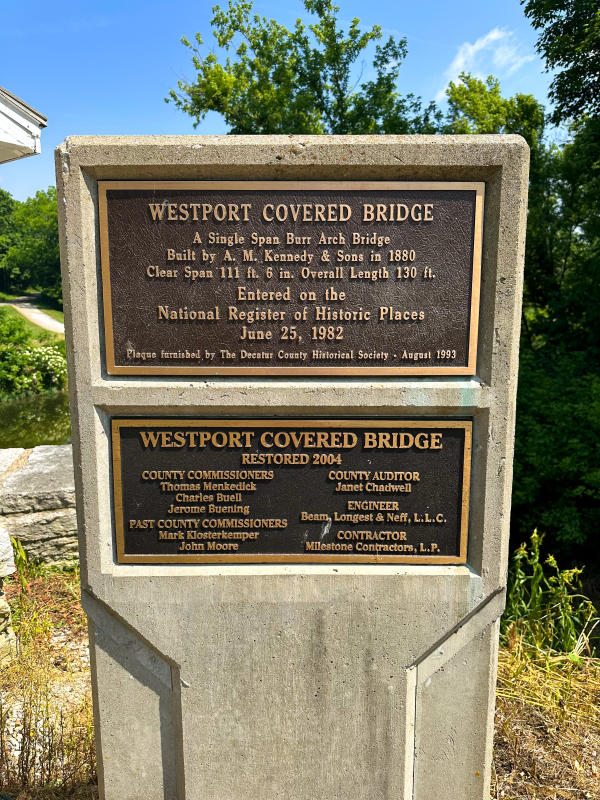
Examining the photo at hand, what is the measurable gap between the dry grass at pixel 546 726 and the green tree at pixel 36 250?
185ft

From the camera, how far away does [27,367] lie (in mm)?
18188

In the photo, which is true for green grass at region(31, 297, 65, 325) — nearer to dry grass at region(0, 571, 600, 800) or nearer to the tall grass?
the tall grass

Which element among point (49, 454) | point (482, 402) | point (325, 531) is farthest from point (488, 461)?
point (49, 454)

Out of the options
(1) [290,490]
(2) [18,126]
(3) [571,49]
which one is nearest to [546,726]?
(1) [290,490]

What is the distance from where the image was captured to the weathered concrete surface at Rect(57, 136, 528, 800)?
235cm

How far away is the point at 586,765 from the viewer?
2.86m

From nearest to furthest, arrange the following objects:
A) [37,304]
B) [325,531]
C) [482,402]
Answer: [482,402]
[325,531]
[37,304]

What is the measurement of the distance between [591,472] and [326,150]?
15.6 ft

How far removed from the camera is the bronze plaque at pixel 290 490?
→ 8.02 feet

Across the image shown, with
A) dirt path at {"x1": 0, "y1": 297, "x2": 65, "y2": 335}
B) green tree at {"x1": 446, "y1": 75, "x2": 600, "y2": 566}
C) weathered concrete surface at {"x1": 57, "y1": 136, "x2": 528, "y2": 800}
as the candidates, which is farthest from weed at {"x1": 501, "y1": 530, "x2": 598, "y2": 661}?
dirt path at {"x1": 0, "y1": 297, "x2": 65, "y2": 335}

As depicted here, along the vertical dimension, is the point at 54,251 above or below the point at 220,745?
above

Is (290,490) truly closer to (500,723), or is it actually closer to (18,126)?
(500,723)

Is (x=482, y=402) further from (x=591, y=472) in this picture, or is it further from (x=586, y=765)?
(x=591, y=472)

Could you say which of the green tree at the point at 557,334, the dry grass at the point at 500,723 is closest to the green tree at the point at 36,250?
the green tree at the point at 557,334
